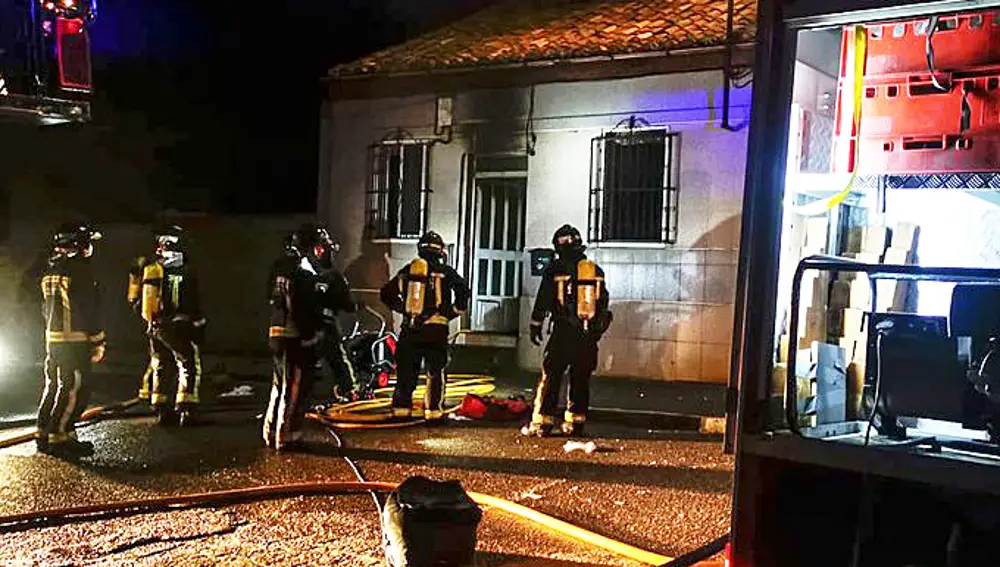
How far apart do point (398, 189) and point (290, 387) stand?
24.7ft

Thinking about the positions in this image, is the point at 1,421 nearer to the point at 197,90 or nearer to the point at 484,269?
the point at 484,269

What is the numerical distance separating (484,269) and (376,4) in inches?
261

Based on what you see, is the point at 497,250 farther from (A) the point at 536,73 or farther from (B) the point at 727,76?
(B) the point at 727,76

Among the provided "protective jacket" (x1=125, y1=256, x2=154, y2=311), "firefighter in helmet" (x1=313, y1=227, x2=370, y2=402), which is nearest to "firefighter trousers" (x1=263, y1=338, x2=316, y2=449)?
"firefighter in helmet" (x1=313, y1=227, x2=370, y2=402)

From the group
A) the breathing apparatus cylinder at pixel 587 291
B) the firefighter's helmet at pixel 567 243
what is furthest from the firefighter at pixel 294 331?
the breathing apparatus cylinder at pixel 587 291

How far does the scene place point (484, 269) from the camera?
14320mm

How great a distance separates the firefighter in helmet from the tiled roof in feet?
16.8

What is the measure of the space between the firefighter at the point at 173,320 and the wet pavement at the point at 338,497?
1.25ft

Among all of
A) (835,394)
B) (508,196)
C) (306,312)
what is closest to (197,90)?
(508,196)

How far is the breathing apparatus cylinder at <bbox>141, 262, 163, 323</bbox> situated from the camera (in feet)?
27.1

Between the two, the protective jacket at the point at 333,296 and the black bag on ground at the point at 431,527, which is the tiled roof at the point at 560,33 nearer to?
the protective jacket at the point at 333,296

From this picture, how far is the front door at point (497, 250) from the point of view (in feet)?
46.4

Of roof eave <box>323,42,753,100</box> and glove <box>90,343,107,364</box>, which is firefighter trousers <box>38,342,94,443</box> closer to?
glove <box>90,343,107,364</box>

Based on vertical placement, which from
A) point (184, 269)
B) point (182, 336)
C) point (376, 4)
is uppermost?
point (376, 4)
